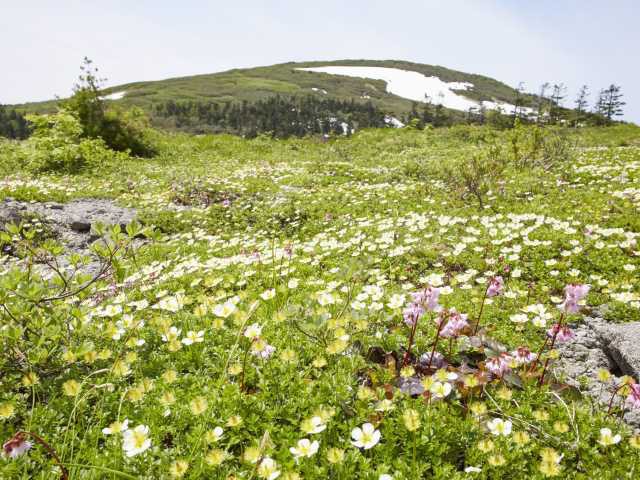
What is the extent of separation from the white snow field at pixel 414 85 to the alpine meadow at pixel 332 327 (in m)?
141

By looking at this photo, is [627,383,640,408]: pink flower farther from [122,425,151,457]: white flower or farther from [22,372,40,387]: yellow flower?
[22,372,40,387]: yellow flower

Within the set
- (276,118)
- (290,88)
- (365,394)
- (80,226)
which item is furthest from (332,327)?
(290,88)

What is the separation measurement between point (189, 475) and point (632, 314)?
465 centimetres

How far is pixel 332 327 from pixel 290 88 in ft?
506

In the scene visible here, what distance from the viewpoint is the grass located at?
239 cm

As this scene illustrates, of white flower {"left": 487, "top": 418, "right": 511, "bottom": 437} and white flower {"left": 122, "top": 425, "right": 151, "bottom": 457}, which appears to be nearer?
white flower {"left": 122, "top": 425, "right": 151, "bottom": 457}

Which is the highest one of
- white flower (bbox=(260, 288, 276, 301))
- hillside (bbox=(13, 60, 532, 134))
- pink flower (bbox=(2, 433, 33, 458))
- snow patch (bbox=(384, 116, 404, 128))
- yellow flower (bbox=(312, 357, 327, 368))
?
hillside (bbox=(13, 60, 532, 134))

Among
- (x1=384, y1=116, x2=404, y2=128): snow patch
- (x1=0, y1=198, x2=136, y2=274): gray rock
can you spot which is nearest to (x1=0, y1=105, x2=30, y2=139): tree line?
(x1=384, y1=116, x2=404, y2=128): snow patch

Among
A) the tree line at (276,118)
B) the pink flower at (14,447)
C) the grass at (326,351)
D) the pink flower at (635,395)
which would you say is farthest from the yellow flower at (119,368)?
the tree line at (276,118)

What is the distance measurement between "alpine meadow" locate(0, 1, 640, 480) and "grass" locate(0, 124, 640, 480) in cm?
2

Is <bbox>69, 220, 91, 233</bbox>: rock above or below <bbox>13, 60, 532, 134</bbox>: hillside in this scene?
below

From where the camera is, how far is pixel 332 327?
305cm

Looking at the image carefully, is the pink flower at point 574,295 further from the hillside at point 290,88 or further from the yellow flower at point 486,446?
the hillside at point 290,88

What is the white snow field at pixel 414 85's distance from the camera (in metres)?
145
